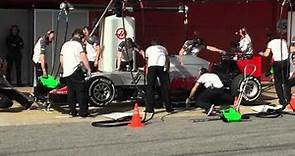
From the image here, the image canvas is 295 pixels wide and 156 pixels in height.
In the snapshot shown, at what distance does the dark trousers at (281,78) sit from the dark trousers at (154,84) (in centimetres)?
253

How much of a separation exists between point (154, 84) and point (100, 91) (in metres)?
1.23

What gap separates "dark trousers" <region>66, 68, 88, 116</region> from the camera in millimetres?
12258

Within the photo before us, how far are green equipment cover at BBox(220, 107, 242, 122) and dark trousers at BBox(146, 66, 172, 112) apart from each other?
60.0 inches

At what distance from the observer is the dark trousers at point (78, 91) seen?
40.2ft

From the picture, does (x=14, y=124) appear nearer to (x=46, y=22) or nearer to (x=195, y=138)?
(x=195, y=138)

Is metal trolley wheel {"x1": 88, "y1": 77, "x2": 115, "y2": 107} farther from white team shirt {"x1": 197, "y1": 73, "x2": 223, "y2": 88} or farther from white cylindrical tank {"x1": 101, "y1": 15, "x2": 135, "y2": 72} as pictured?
white team shirt {"x1": 197, "y1": 73, "x2": 223, "y2": 88}

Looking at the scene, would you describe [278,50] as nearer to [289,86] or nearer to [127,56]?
[289,86]

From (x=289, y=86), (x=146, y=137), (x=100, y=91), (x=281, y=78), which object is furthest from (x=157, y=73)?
(x=146, y=137)

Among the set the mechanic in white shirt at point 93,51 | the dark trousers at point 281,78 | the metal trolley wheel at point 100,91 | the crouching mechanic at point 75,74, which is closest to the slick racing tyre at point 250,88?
the dark trousers at point 281,78

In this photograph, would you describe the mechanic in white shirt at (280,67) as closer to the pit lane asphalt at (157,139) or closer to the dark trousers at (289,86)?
the dark trousers at (289,86)

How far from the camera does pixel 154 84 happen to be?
13.4m

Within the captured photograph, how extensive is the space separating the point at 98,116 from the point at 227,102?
3.51m

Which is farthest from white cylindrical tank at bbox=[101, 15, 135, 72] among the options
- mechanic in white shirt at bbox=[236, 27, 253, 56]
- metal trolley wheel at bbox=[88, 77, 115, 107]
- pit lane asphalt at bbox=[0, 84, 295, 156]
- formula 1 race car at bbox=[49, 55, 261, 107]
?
mechanic in white shirt at bbox=[236, 27, 253, 56]

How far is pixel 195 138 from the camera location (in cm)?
1005
